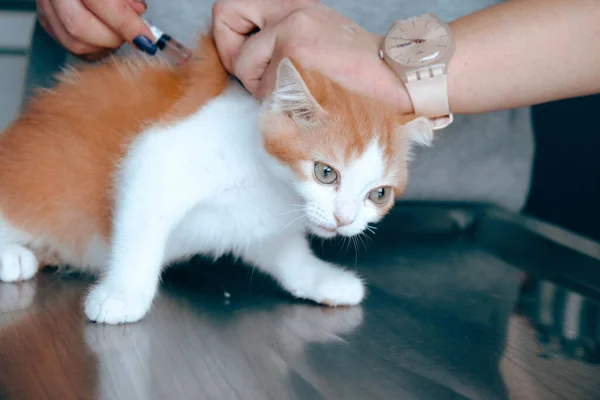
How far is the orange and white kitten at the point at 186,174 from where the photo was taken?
0.97m

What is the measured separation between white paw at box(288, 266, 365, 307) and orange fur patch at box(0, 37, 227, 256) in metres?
0.36

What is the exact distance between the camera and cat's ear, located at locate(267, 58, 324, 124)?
0.91 m

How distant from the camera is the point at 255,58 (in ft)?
3.28

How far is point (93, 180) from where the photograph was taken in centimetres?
108

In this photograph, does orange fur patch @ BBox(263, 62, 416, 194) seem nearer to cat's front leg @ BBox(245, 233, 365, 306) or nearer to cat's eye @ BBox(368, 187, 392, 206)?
cat's eye @ BBox(368, 187, 392, 206)

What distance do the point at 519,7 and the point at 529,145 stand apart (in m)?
0.64

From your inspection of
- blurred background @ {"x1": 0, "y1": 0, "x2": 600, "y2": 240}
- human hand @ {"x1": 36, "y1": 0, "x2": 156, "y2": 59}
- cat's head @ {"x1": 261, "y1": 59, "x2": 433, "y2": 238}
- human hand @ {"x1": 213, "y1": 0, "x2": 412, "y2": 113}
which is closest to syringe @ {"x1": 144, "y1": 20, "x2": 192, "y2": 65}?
human hand @ {"x1": 36, "y1": 0, "x2": 156, "y2": 59}

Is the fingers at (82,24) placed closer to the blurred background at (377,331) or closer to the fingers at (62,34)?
the fingers at (62,34)

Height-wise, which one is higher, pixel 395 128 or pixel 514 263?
pixel 395 128

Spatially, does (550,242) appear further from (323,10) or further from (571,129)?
(323,10)

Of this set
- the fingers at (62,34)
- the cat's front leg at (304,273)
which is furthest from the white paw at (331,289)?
the fingers at (62,34)

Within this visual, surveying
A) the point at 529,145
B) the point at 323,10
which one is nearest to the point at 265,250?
the point at 323,10

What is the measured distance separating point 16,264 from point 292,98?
54 centimetres

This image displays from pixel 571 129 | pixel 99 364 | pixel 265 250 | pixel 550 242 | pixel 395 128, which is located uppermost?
pixel 571 129
